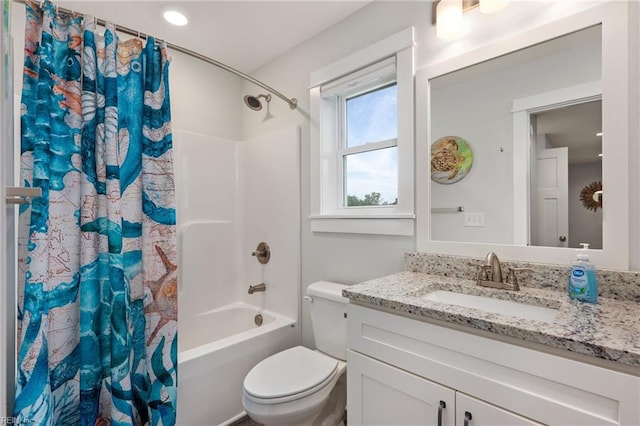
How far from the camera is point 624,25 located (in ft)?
3.29

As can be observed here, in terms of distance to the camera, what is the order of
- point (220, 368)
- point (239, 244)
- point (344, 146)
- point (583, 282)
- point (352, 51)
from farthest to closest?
point (239, 244), point (344, 146), point (352, 51), point (220, 368), point (583, 282)

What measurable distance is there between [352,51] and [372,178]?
79cm

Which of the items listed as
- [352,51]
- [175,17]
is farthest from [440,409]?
[175,17]

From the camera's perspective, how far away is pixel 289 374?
4.65 ft

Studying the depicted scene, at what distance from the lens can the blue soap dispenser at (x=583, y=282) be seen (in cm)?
96

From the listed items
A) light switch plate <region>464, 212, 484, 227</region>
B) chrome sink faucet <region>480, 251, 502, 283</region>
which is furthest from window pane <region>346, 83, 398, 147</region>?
chrome sink faucet <region>480, 251, 502, 283</region>

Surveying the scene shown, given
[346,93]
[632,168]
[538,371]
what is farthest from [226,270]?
[632,168]

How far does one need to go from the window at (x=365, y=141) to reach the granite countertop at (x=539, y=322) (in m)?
0.42

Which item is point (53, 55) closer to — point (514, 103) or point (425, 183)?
point (425, 183)

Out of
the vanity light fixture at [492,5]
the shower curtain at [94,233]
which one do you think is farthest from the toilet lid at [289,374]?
the vanity light fixture at [492,5]

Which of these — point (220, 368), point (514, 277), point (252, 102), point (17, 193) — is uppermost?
point (252, 102)

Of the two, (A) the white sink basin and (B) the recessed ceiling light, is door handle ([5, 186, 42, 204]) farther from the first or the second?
(B) the recessed ceiling light

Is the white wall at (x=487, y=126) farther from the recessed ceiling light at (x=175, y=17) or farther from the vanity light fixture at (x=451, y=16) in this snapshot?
the recessed ceiling light at (x=175, y=17)

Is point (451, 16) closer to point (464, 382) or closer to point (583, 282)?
point (583, 282)
